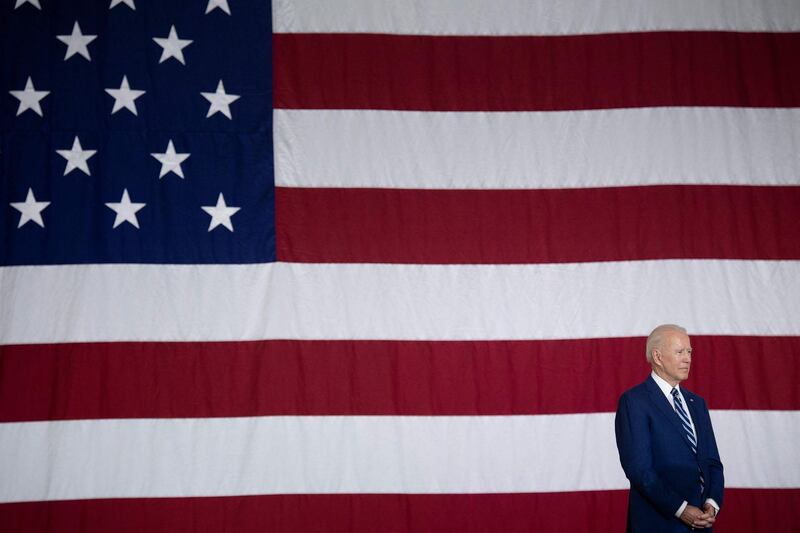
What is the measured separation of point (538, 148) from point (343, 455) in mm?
1676

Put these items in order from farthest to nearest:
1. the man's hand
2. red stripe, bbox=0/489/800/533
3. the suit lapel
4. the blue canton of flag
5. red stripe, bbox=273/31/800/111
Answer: red stripe, bbox=273/31/800/111
the blue canton of flag
red stripe, bbox=0/489/800/533
the suit lapel
the man's hand

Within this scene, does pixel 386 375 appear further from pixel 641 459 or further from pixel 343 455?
pixel 641 459

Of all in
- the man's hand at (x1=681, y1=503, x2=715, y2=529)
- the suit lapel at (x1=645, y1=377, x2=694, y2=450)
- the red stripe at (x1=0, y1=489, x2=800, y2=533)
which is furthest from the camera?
the red stripe at (x1=0, y1=489, x2=800, y2=533)

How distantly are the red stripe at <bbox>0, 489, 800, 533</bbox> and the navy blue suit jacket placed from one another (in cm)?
113

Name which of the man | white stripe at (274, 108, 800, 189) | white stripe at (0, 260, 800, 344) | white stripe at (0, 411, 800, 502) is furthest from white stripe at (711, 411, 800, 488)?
the man

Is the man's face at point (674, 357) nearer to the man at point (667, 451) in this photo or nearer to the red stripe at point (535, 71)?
the man at point (667, 451)

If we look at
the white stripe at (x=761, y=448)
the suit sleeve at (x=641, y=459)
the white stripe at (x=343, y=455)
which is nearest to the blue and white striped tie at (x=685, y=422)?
the suit sleeve at (x=641, y=459)

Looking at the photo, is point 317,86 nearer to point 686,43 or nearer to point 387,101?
point 387,101

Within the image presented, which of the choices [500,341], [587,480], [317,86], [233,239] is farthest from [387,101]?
[587,480]

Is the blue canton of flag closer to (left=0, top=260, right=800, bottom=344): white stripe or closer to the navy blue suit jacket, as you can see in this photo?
(left=0, top=260, right=800, bottom=344): white stripe

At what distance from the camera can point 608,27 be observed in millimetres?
4156

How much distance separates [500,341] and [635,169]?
102cm

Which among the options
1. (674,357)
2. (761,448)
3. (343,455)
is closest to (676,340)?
(674,357)

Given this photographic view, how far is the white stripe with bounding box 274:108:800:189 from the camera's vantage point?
4.05 metres
